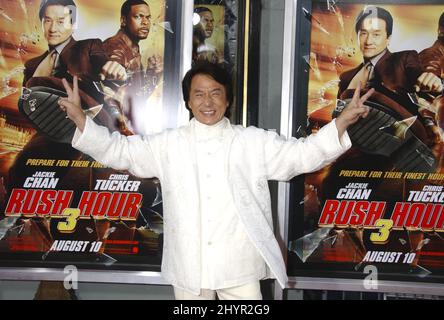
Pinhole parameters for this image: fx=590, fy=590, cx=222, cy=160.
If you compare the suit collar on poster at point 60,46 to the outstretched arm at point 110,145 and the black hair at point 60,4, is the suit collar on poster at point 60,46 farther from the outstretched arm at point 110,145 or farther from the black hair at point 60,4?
the outstretched arm at point 110,145

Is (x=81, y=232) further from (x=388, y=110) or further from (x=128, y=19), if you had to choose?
(x=388, y=110)

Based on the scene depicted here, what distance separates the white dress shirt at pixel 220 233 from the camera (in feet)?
6.06

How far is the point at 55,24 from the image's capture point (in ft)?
7.79

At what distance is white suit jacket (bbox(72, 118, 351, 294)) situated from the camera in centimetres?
186

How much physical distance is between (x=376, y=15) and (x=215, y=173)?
101 centimetres

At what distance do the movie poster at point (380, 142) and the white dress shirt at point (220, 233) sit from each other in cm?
62

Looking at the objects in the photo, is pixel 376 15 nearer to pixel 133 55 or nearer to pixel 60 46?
pixel 133 55

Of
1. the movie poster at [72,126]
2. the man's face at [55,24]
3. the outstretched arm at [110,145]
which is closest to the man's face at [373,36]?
the movie poster at [72,126]

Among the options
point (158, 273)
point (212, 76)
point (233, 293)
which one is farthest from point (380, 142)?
point (158, 273)

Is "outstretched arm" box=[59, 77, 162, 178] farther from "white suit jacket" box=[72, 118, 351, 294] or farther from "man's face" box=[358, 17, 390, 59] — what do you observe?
"man's face" box=[358, 17, 390, 59]

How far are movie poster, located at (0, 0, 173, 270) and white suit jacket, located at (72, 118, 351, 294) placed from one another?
1.52 ft

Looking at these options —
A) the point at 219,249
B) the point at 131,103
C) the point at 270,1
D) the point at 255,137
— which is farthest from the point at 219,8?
the point at 219,249

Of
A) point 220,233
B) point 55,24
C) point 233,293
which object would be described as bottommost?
point 233,293

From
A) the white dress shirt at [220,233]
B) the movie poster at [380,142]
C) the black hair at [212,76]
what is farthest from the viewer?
the movie poster at [380,142]
